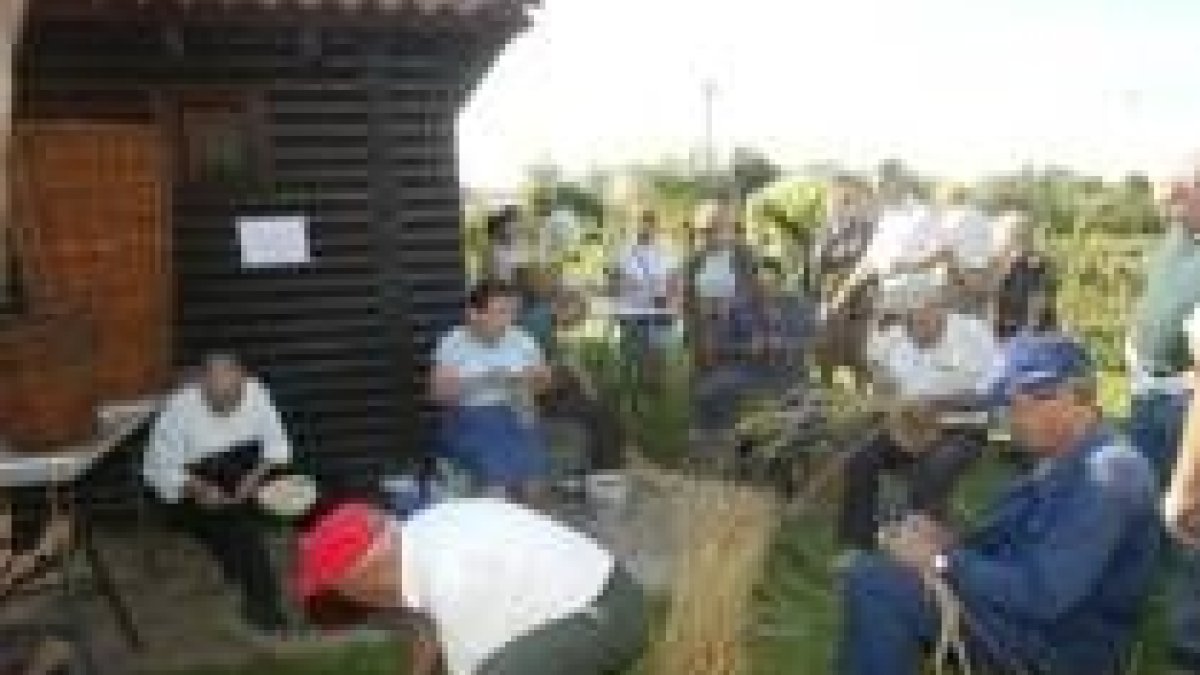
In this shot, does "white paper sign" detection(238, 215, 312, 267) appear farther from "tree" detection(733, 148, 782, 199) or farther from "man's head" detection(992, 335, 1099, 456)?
"tree" detection(733, 148, 782, 199)

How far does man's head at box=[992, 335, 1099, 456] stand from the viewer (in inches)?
179

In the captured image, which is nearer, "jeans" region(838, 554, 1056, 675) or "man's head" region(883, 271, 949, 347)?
"jeans" region(838, 554, 1056, 675)

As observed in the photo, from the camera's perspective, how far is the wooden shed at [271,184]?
27.2 feet

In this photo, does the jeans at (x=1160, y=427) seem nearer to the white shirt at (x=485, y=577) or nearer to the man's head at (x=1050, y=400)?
the man's head at (x=1050, y=400)

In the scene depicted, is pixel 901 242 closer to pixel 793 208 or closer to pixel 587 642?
pixel 587 642

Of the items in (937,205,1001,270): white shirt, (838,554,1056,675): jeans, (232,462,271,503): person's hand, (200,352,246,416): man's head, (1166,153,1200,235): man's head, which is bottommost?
(232,462,271,503): person's hand

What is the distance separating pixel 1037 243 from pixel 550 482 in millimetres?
4502

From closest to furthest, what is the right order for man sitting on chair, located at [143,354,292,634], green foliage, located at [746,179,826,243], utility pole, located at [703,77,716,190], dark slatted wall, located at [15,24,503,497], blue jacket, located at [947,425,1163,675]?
blue jacket, located at [947,425,1163,675] < man sitting on chair, located at [143,354,292,634] < dark slatted wall, located at [15,24,503,497] < green foliage, located at [746,179,826,243] < utility pole, located at [703,77,716,190]

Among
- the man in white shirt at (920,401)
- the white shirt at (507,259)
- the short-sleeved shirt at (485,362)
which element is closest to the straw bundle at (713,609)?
the man in white shirt at (920,401)

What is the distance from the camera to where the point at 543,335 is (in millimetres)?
10023

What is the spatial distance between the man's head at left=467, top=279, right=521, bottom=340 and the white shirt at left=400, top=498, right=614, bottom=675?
4.81 metres

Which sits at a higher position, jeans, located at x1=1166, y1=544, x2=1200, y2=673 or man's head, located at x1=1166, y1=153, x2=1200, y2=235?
man's head, located at x1=1166, y1=153, x2=1200, y2=235

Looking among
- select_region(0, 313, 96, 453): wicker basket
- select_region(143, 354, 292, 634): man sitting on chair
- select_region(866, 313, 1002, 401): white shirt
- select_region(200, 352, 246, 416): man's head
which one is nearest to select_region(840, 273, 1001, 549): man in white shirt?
select_region(866, 313, 1002, 401): white shirt

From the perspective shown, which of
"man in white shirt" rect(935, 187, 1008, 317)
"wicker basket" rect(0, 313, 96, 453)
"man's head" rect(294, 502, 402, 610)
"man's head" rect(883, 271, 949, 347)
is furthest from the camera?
"man in white shirt" rect(935, 187, 1008, 317)
